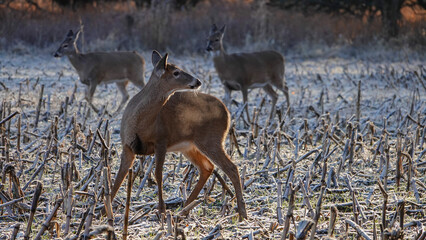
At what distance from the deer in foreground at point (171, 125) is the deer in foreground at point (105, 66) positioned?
7.15m

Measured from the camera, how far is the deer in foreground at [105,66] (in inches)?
495

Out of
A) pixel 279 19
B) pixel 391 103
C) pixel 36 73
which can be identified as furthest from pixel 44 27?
pixel 391 103

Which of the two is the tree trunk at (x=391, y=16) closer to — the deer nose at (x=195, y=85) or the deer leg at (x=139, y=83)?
the deer leg at (x=139, y=83)

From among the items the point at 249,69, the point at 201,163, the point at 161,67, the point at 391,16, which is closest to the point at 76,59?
the point at 249,69

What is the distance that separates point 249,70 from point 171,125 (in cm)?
738

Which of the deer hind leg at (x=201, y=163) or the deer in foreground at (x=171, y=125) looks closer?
→ the deer in foreground at (x=171, y=125)

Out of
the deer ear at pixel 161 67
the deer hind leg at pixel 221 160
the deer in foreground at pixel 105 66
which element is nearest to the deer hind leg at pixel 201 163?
the deer hind leg at pixel 221 160

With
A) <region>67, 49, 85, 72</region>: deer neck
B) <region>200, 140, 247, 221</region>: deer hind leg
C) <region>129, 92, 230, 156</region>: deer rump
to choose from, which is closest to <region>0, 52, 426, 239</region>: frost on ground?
<region>200, 140, 247, 221</region>: deer hind leg

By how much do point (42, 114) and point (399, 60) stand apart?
11.9 m

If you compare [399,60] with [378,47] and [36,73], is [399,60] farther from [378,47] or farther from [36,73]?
[36,73]

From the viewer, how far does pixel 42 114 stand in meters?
9.34

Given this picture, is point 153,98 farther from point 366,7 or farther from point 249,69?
point 366,7

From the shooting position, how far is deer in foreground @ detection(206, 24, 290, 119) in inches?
474

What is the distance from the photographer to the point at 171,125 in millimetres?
5027
